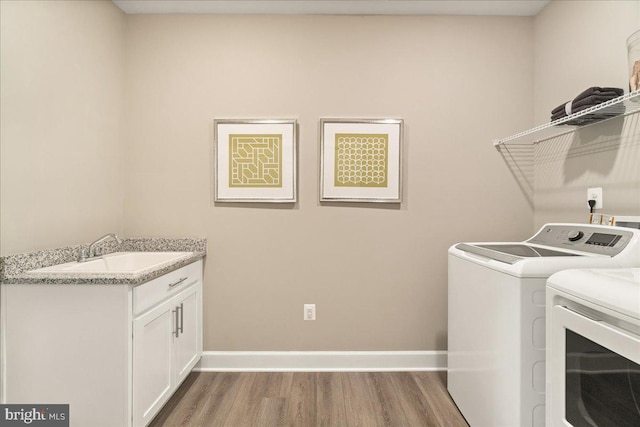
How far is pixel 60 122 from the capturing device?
183 cm

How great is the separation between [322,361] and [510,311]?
1454mm

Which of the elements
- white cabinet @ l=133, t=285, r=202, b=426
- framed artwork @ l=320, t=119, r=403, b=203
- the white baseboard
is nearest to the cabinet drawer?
white cabinet @ l=133, t=285, r=202, b=426

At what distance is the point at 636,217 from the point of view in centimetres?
151

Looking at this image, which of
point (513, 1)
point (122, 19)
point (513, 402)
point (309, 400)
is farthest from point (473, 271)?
point (122, 19)

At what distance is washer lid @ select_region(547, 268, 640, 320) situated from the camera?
844 millimetres

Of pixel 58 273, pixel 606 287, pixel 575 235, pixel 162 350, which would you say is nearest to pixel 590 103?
pixel 575 235

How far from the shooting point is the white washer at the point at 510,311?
1276 millimetres

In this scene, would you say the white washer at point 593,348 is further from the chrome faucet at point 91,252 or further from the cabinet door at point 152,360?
the chrome faucet at point 91,252

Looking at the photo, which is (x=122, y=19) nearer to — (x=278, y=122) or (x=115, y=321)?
(x=278, y=122)

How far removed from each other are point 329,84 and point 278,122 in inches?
18.6

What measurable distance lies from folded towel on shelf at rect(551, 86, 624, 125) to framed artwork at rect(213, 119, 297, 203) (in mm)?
1645

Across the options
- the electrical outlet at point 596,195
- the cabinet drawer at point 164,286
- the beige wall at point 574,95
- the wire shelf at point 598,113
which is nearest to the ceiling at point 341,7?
the beige wall at point 574,95

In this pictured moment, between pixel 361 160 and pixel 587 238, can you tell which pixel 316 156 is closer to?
pixel 361 160

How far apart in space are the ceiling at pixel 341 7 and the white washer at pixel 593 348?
2018 mm
